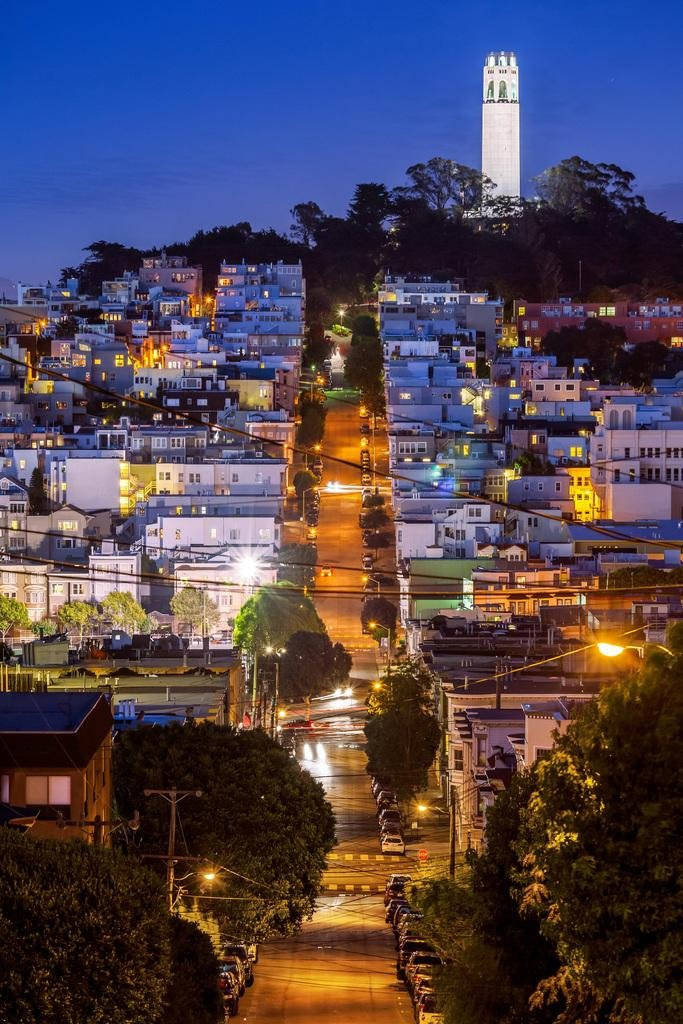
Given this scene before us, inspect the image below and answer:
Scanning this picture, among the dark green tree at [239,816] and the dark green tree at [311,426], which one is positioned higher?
the dark green tree at [311,426]

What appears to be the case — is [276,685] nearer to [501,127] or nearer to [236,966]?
[236,966]

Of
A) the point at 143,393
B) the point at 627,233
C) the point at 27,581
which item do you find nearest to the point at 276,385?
the point at 143,393

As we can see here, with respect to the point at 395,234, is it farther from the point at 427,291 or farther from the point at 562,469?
the point at 562,469

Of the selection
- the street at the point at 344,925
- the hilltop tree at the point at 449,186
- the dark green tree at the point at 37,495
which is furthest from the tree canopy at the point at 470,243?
the street at the point at 344,925

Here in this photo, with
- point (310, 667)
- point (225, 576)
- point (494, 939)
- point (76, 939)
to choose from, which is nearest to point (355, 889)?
point (494, 939)

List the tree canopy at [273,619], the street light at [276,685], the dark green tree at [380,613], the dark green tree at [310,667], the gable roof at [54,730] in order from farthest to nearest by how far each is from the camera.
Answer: the dark green tree at [380,613], the tree canopy at [273,619], the dark green tree at [310,667], the street light at [276,685], the gable roof at [54,730]

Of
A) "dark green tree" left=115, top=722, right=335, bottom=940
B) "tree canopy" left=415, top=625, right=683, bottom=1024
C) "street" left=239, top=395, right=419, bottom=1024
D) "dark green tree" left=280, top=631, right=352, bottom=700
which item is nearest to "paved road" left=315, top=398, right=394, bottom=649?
"dark green tree" left=280, top=631, right=352, bottom=700

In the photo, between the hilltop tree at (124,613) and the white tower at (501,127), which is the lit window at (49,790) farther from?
the white tower at (501,127)
